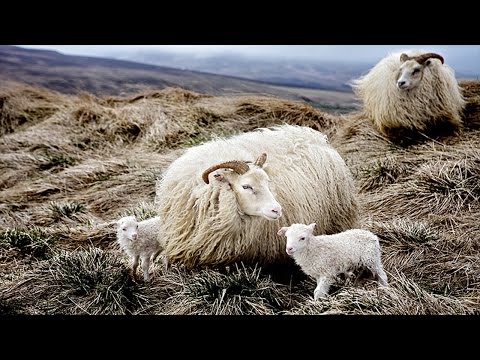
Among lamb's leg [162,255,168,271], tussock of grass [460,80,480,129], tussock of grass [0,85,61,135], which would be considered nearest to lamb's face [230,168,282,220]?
lamb's leg [162,255,168,271]

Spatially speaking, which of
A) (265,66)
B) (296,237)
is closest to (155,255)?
(296,237)

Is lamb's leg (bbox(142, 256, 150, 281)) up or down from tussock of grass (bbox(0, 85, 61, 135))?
down

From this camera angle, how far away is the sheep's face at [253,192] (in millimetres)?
3248

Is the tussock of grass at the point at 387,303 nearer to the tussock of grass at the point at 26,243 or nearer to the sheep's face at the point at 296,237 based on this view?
the sheep's face at the point at 296,237

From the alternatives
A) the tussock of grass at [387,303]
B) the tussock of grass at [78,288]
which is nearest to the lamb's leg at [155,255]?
the tussock of grass at [78,288]

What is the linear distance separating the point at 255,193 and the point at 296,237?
32 centimetres

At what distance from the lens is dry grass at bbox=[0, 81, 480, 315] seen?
3389mm

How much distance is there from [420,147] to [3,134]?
446cm

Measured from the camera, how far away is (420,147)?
5.00 meters

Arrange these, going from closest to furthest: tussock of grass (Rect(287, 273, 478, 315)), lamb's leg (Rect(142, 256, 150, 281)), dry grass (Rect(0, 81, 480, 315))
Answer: tussock of grass (Rect(287, 273, 478, 315)) < dry grass (Rect(0, 81, 480, 315)) < lamb's leg (Rect(142, 256, 150, 281))

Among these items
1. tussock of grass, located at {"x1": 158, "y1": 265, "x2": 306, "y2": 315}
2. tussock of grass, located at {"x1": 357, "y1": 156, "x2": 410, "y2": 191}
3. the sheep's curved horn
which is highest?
the sheep's curved horn

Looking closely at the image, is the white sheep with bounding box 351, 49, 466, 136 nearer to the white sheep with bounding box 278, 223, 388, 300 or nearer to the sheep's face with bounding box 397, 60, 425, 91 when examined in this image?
the sheep's face with bounding box 397, 60, 425, 91
